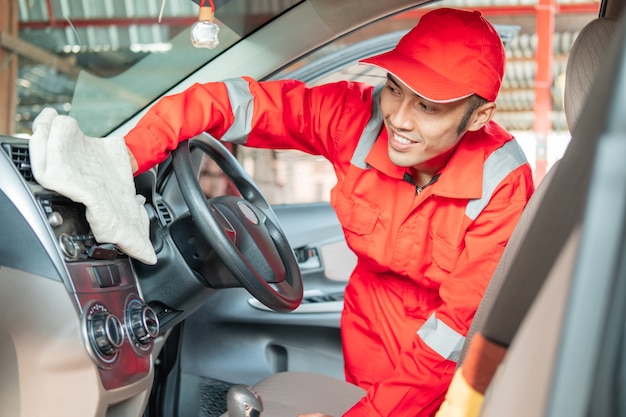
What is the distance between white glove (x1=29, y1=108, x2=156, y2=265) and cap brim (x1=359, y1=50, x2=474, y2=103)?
484mm

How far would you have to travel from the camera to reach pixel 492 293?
1248 millimetres

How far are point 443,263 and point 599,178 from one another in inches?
40.9

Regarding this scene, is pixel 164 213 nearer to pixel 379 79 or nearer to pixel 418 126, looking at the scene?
pixel 418 126

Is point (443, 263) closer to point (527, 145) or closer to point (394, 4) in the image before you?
point (394, 4)

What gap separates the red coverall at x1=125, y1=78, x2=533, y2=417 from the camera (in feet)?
4.99

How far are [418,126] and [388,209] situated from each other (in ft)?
0.66

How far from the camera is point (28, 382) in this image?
1.30 m

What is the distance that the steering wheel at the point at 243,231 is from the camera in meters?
1.46

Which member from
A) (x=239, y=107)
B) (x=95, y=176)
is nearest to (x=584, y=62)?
(x=239, y=107)

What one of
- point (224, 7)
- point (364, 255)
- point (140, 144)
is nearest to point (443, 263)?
point (364, 255)

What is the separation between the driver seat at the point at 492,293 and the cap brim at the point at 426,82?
0.19 metres

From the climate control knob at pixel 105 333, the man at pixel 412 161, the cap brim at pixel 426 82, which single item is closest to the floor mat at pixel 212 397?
the man at pixel 412 161

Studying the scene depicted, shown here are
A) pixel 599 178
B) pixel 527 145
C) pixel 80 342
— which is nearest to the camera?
pixel 599 178

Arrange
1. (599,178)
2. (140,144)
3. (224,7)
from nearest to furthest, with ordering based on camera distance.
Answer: (599,178), (140,144), (224,7)
